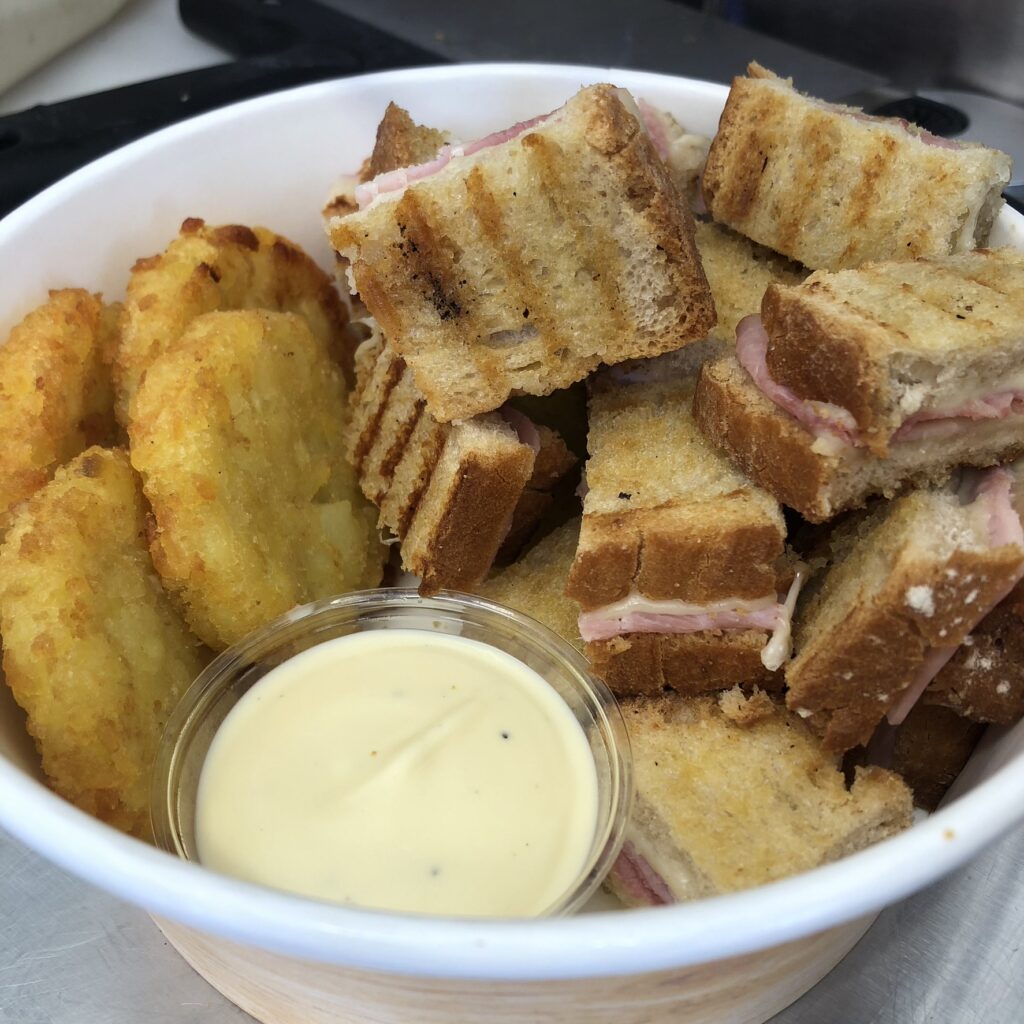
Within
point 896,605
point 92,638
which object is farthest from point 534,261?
point 92,638

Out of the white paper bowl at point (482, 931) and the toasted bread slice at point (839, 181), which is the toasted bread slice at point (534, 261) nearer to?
the toasted bread slice at point (839, 181)

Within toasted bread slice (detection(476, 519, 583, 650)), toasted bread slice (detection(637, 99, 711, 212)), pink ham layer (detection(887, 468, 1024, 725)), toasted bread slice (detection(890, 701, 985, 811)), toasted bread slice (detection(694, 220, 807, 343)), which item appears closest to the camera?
pink ham layer (detection(887, 468, 1024, 725))

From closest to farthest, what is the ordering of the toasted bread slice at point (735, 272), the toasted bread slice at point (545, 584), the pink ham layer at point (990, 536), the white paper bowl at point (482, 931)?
the white paper bowl at point (482, 931)
the pink ham layer at point (990, 536)
the toasted bread slice at point (545, 584)
the toasted bread slice at point (735, 272)

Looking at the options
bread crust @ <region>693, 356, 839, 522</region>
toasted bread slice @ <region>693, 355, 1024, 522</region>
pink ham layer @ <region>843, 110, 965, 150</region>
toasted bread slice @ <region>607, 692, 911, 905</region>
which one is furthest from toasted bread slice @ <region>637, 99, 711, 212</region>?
toasted bread slice @ <region>607, 692, 911, 905</region>

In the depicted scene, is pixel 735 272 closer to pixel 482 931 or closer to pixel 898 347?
pixel 898 347

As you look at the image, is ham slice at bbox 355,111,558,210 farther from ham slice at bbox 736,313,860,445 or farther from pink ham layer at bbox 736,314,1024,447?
pink ham layer at bbox 736,314,1024,447

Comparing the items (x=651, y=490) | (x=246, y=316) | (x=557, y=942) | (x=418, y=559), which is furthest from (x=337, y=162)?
(x=557, y=942)

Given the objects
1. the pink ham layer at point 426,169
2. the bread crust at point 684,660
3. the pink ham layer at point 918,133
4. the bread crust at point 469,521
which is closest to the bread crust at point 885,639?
the bread crust at point 684,660

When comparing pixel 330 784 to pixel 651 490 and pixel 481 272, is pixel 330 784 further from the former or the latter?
pixel 481 272
